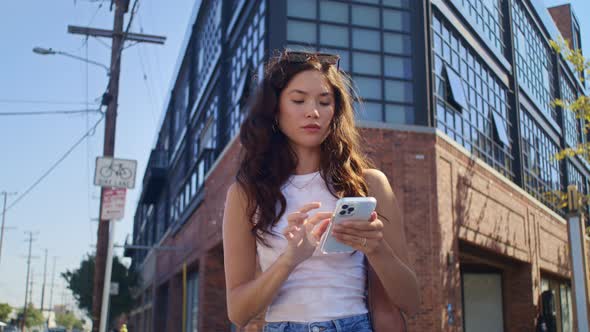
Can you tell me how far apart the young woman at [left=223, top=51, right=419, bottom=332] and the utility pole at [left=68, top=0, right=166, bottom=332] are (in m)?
11.4

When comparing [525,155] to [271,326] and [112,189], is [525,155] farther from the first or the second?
[271,326]

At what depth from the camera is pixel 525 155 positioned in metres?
23.0

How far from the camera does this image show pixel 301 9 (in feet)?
51.1

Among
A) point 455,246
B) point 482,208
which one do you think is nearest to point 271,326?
point 455,246

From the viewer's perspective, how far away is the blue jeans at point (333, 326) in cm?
201

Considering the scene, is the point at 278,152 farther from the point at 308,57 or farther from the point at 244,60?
the point at 244,60

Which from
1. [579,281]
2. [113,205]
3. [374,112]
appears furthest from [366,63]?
[579,281]

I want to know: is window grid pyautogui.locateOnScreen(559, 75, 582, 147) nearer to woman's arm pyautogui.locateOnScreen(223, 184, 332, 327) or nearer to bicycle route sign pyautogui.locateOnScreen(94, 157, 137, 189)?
bicycle route sign pyautogui.locateOnScreen(94, 157, 137, 189)

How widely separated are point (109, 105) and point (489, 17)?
12678 mm

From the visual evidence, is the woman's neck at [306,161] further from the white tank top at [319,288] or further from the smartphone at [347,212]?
the smartphone at [347,212]

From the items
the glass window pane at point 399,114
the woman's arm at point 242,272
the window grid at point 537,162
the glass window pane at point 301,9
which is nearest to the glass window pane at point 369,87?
the glass window pane at point 399,114

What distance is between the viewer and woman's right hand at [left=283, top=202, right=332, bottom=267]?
1.95 meters

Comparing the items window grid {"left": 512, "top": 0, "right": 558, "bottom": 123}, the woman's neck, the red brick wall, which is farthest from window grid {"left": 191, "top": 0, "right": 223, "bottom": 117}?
the woman's neck

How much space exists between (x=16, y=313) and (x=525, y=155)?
116926 mm
